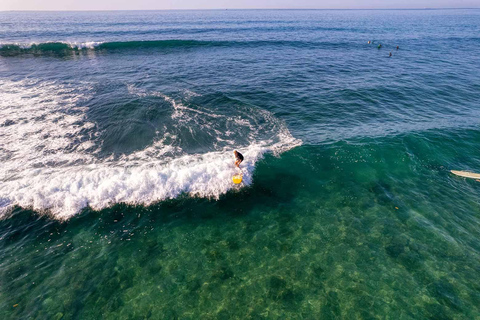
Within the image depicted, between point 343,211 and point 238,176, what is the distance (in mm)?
7448

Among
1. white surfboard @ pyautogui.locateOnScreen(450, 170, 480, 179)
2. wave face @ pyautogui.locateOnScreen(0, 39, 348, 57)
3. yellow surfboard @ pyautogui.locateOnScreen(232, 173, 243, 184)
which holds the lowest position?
white surfboard @ pyautogui.locateOnScreen(450, 170, 480, 179)

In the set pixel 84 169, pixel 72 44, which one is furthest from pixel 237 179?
pixel 72 44

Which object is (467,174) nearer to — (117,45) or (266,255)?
(266,255)

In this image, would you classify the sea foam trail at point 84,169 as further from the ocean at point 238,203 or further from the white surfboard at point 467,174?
the white surfboard at point 467,174

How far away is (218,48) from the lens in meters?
57.8

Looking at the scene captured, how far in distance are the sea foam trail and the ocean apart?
14cm

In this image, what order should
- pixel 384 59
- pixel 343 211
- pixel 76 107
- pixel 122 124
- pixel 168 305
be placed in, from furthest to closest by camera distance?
pixel 384 59 < pixel 76 107 < pixel 122 124 < pixel 343 211 < pixel 168 305

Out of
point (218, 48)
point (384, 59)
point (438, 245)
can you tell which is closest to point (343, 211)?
point (438, 245)

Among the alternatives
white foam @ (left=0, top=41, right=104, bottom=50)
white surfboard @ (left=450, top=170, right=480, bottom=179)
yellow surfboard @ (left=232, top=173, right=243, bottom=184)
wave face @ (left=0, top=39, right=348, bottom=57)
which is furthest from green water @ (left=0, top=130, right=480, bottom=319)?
white foam @ (left=0, top=41, right=104, bottom=50)

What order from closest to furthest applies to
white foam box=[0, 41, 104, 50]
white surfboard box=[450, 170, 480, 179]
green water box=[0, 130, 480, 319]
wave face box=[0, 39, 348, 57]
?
1. green water box=[0, 130, 480, 319]
2. white surfboard box=[450, 170, 480, 179]
3. wave face box=[0, 39, 348, 57]
4. white foam box=[0, 41, 104, 50]

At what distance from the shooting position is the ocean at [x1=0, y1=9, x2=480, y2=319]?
10719 millimetres

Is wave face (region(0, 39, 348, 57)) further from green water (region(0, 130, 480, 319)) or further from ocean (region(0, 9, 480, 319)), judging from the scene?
green water (region(0, 130, 480, 319))

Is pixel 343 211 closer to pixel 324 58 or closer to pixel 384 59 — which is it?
pixel 324 58

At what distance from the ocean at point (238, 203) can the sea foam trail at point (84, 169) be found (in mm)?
135
